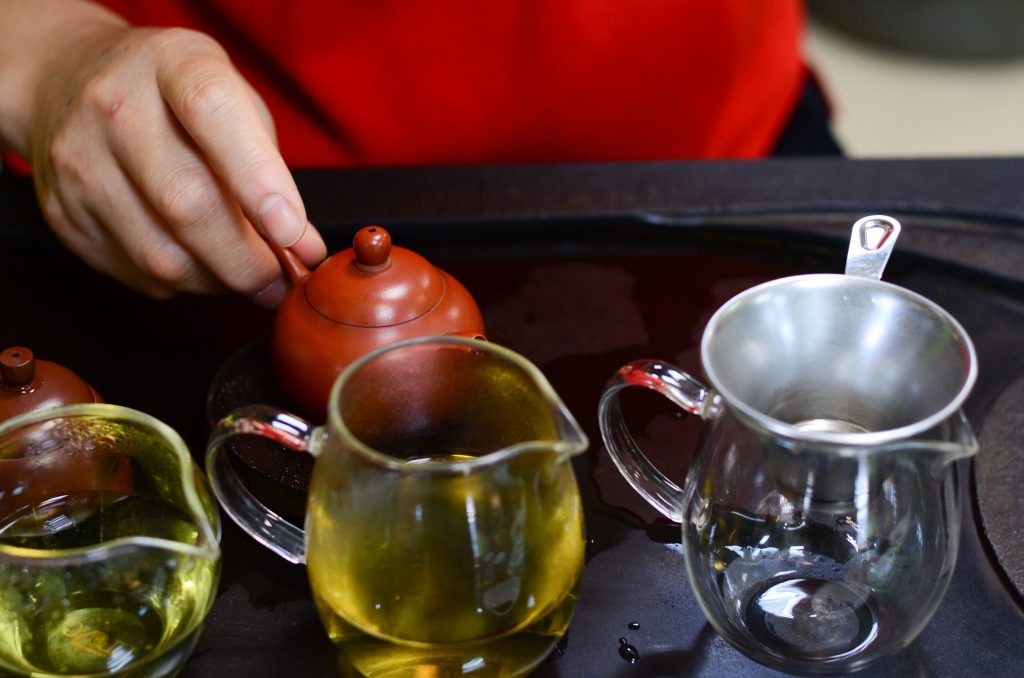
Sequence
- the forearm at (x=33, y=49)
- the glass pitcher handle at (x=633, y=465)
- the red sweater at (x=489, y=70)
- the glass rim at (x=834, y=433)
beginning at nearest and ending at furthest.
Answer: the glass rim at (x=834, y=433), the glass pitcher handle at (x=633, y=465), the forearm at (x=33, y=49), the red sweater at (x=489, y=70)

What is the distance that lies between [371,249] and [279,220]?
73 mm

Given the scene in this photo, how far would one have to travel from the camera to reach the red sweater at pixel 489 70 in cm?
84

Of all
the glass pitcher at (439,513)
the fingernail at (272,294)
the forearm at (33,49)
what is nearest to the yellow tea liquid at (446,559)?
the glass pitcher at (439,513)

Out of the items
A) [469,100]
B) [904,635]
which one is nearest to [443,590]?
[904,635]

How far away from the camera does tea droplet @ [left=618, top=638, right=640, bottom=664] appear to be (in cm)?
47

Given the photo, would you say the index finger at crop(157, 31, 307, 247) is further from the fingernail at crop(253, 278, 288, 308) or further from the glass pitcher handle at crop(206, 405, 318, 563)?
the glass pitcher handle at crop(206, 405, 318, 563)

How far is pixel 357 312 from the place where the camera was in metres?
0.54

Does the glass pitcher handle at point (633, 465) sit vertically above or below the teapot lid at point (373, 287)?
below

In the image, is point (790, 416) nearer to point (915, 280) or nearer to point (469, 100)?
point (915, 280)

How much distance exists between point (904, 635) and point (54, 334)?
48cm

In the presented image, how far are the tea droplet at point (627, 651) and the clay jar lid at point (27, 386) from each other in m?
0.26

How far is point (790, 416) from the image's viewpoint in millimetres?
475

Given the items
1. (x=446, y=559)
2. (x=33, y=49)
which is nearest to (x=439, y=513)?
(x=446, y=559)

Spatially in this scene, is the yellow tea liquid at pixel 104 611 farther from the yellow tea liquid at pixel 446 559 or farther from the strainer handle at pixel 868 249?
the strainer handle at pixel 868 249
